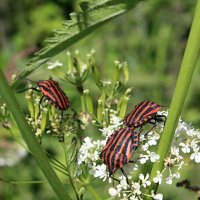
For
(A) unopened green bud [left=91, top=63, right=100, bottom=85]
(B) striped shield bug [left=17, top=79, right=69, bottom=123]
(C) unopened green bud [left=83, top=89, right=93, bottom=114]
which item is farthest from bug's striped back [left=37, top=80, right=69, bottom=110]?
(A) unopened green bud [left=91, top=63, right=100, bottom=85]

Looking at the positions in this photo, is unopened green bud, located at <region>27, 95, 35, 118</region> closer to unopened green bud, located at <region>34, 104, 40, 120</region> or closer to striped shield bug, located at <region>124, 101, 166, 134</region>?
unopened green bud, located at <region>34, 104, 40, 120</region>

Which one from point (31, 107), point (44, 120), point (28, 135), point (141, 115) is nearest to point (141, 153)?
point (141, 115)

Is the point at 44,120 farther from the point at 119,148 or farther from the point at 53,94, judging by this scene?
the point at 119,148

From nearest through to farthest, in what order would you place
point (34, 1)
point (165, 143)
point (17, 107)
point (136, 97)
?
point (17, 107) → point (165, 143) → point (136, 97) → point (34, 1)

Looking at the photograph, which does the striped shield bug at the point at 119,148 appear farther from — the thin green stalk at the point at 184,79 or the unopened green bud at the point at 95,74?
the unopened green bud at the point at 95,74

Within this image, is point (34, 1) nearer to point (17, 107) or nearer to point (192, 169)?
point (192, 169)

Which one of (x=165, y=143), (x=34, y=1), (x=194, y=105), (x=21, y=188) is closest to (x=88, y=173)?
(x=165, y=143)

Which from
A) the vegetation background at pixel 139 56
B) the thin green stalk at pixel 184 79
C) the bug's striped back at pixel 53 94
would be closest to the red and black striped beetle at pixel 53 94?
the bug's striped back at pixel 53 94

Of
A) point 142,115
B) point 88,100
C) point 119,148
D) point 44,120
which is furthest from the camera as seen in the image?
point 88,100
